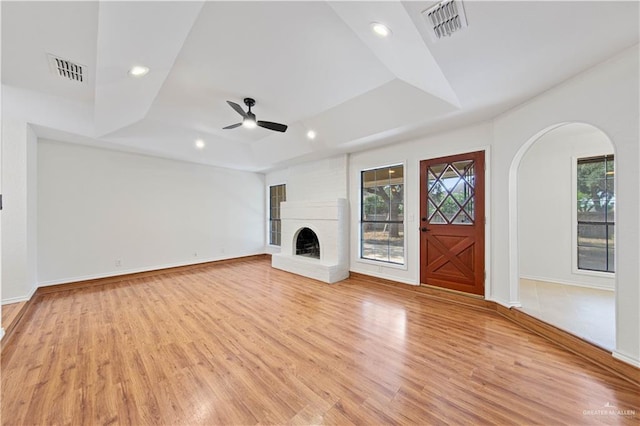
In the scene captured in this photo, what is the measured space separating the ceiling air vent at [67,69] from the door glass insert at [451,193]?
4.75 m

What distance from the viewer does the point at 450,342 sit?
244cm

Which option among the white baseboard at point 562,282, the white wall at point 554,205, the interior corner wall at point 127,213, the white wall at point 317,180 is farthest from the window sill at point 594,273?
the interior corner wall at point 127,213

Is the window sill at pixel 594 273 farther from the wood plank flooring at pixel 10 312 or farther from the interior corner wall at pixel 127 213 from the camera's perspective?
the wood plank flooring at pixel 10 312

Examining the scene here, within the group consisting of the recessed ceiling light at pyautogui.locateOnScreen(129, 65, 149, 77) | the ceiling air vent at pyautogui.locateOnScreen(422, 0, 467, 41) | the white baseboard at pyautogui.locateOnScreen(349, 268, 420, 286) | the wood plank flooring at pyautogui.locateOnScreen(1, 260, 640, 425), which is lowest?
the wood plank flooring at pyautogui.locateOnScreen(1, 260, 640, 425)

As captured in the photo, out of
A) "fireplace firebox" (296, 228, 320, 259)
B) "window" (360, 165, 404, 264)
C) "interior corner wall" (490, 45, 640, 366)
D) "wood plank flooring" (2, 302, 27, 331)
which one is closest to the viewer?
"interior corner wall" (490, 45, 640, 366)

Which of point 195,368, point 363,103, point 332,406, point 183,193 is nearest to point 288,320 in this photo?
point 195,368

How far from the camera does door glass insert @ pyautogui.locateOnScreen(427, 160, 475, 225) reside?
141 inches

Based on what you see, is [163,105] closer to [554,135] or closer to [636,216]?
[636,216]

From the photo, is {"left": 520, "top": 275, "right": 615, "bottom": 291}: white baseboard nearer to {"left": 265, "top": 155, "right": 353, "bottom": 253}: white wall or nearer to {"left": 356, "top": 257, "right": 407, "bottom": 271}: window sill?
{"left": 356, "top": 257, "right": 407, "bottom": 271}: window sill

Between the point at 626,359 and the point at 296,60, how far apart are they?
12.9 ft

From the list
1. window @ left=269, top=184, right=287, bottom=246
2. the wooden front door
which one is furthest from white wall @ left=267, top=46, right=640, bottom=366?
window @ left=269, top=184, right=287, bottom=246

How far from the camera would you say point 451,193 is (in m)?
3.74

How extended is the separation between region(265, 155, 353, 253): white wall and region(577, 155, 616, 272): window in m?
4.03

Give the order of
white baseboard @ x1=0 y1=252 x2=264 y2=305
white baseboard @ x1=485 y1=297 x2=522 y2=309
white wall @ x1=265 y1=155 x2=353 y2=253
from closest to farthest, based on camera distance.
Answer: white baseboard @ x1=485 y1=297 x2=522 y2=309 < white baseboard @ x1=0 y1=252 x2=264 y2=305 < white wall @ x1=265 y1=155 x2=353 y2=253
